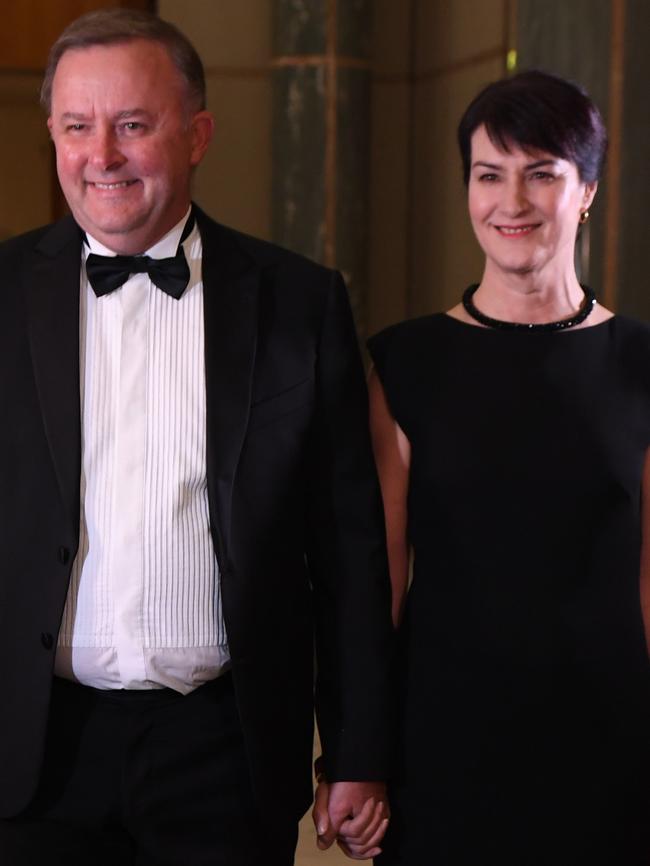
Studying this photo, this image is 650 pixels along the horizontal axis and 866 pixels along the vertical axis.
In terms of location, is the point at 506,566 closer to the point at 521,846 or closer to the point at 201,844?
the point at 521,846

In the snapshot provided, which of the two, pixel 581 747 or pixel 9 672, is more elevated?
pixel 9 672

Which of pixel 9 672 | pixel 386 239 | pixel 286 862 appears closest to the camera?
pixel 9 672

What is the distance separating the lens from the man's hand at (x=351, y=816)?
91.5 inches

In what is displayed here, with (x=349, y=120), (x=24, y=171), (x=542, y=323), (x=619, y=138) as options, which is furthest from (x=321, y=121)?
(x=542, y=323)

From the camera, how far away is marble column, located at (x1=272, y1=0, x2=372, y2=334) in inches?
284

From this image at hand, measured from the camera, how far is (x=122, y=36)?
2195 millimetres

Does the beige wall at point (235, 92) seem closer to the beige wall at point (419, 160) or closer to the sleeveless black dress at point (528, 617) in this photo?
the beige wall at point (419, 160)

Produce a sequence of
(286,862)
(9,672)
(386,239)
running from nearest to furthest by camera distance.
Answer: (9,672) < (286,862) < (386,239)

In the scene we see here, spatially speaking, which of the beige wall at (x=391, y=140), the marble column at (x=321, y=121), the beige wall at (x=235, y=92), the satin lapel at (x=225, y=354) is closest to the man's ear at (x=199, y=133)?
the satin lapel at (x=225, y=354)

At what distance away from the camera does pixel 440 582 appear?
2402 mm

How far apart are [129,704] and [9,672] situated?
0.63ft

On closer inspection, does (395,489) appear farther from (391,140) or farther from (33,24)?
(33,24)

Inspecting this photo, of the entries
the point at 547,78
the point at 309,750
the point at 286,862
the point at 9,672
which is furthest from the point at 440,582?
the point at 547,78

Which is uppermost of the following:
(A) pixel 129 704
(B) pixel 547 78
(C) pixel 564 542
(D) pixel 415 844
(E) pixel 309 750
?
(B) pixel 547 78
